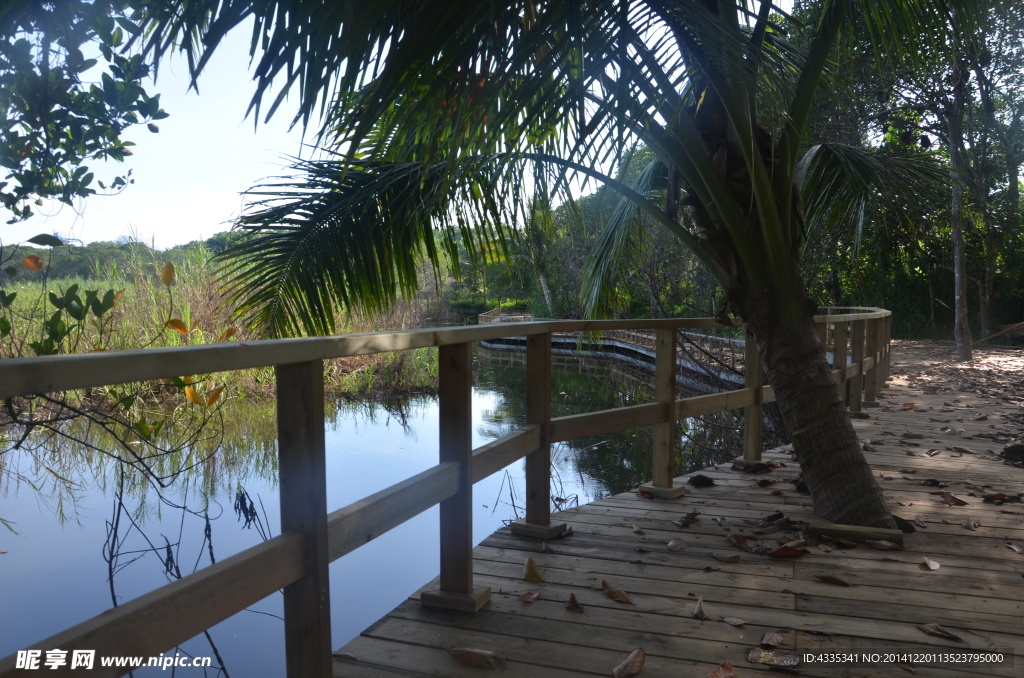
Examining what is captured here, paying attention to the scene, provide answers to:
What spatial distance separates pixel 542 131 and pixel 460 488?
1.47 metres

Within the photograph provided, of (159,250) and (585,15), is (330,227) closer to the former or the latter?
(585,15)

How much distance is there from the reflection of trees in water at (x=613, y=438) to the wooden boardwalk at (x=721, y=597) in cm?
372

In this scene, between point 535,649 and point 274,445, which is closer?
point 535,649

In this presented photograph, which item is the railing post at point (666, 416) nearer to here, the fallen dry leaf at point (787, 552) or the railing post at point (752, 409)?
the railing post at point (752, 409)

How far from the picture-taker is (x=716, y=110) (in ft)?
10.9

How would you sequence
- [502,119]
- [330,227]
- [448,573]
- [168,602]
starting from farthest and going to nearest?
[330,227] → [448,573] → [502,119] → [168,602]

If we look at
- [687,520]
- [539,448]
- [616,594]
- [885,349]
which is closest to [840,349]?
[885,349]

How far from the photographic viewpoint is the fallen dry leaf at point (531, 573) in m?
2.85

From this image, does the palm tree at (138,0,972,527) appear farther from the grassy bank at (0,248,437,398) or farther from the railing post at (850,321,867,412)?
the railing post at (850,321,867,412)

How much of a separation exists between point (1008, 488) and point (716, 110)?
2844 mm

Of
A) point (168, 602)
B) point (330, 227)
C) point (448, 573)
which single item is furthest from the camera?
point (330, 227)

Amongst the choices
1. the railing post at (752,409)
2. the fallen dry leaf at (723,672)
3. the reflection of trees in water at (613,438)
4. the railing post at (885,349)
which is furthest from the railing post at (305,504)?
the railing post at (885,349)

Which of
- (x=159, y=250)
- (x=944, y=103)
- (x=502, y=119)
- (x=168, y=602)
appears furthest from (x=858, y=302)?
(x=168, y=602)

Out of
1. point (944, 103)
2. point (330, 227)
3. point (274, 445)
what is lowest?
point (274, 445)
